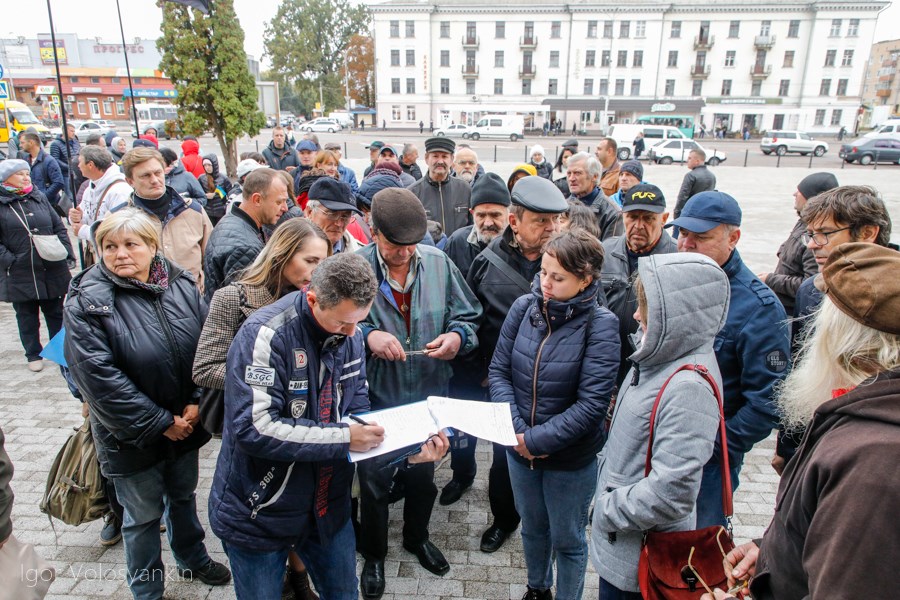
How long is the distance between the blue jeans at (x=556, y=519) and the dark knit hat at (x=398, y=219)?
126cm

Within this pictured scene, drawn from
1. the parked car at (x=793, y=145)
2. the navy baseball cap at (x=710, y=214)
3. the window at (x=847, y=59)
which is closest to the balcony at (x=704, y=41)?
the window at (x=847, y=59)

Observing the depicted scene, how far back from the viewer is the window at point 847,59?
51625mm

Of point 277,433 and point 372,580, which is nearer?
point 277,433

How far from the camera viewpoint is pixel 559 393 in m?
2.53

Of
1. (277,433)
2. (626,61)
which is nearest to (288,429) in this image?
(277,433)

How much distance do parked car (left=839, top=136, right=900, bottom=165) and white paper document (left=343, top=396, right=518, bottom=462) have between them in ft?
110

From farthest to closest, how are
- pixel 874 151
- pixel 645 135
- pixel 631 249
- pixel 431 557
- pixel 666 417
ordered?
1. pixel 645 135
2. pixel 874 151
3. pixel 631 249
4. pixel 431 557
5. pixel 666 417

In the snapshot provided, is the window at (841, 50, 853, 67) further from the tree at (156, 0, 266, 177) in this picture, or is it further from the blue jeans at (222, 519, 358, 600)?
the blue jeans at (222, 519, 358, 600)

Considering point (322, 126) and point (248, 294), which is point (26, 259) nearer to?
point (248, 294)

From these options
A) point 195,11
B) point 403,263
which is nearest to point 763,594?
point 403,263

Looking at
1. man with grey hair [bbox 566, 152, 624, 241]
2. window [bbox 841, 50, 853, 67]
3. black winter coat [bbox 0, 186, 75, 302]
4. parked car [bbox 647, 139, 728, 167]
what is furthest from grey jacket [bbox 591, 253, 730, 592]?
window [bbox 841, 50, 853, 67]

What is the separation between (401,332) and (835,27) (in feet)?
219

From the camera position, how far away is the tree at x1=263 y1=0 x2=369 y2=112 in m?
62.9

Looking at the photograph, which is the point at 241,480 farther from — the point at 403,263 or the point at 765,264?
the point at 765,264
